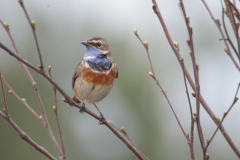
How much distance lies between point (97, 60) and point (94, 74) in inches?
12.0

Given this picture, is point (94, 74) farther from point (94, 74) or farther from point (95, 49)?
Answer: point (95, 49)

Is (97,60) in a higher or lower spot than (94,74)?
higher

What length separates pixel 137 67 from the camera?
47.5 feet

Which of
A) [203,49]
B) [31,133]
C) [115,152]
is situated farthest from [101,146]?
[203,49]

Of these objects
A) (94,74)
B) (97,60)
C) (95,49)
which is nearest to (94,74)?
(94,74)

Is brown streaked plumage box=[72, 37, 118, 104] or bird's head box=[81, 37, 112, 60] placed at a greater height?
bird's head box=[81, 37, 112, 60]

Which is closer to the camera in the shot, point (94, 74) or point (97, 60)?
point (94, 74)

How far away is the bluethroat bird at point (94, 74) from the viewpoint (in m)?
5.11

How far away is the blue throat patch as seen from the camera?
5.22 metres

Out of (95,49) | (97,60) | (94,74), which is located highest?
(95,49)

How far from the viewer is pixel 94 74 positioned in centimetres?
510

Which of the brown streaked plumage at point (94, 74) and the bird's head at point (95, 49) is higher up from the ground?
the bird's head at point (95, 49)

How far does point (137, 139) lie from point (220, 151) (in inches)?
138

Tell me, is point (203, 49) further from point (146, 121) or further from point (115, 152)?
point (115, 152)
